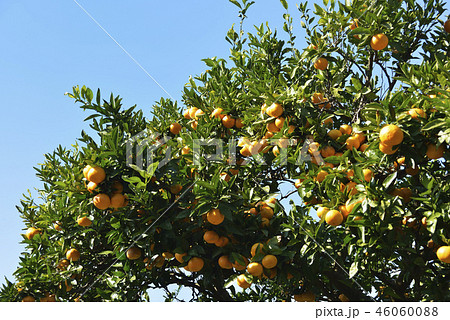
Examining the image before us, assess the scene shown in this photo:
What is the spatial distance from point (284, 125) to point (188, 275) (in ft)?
7.71

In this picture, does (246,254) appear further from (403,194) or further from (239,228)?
(403,194)

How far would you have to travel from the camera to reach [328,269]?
3727 mm

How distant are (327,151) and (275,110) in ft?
1.95

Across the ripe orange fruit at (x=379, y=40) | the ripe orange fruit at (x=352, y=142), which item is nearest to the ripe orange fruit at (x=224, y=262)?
the ripe orange fruit at (x=352, y=142)

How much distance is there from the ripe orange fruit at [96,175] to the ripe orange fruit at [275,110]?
5.02 ft

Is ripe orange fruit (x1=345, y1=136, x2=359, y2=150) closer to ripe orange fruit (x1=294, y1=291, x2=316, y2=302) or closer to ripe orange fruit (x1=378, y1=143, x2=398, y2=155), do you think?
ripe orange fruit (x1=378, y1=143, x2=398, y2=155)

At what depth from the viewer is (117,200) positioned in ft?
11.9

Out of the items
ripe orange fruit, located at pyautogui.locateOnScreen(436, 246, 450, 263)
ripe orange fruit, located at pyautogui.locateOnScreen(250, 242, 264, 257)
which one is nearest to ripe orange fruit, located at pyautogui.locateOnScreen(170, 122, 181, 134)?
ripe orange fruit, located at pyautogui.locateOnScreen(250, 242, 264, 257)

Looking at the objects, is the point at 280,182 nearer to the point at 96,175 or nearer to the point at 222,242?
the point at 222,242

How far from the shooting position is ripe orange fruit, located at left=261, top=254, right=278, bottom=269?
3416mm

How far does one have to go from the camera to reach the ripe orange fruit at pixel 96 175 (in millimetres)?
3490

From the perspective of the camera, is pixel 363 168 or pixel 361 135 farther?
pixel 361 135

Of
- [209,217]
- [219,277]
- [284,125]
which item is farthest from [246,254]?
[284,125]

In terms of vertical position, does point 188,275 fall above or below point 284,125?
below
